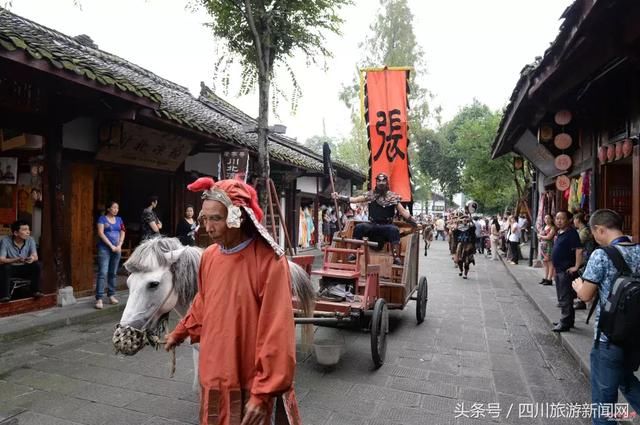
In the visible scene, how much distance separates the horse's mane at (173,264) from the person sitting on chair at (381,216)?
3.30 metres

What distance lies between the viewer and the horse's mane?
116 inches

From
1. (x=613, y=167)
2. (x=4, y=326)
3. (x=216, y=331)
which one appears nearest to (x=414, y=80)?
(x=613, y=167)

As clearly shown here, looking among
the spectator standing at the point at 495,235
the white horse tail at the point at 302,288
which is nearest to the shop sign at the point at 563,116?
the white horse tail at the point at 302,288

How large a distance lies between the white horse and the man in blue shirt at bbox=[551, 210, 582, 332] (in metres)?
5.13

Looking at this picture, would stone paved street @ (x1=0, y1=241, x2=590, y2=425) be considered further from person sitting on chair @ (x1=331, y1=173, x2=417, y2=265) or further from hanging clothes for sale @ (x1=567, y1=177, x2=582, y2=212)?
hanging clothes for sale @ (x1=567, y1=177, x2=582, y2=212)

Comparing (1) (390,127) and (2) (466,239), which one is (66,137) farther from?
(2) (466,239)

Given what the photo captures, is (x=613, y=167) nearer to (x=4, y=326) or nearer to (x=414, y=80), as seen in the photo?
(x=4, y=326)

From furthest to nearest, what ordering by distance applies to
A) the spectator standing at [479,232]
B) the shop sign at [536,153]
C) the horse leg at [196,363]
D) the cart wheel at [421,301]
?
the spectator standing at [479,232]
the shop sign at [536,153]
the cart wheel at [421,301]
the horse leg at [196,363]

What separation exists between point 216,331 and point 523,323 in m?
6.49

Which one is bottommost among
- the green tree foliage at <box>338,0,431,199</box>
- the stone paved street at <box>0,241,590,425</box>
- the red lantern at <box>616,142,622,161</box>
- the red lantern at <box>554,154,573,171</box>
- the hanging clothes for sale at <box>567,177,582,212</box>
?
the stone paved street at <box>0,241,590,425</box>

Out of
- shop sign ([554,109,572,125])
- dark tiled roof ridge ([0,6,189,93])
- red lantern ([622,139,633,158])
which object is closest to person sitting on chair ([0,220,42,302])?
dark tiled roof ridge ([0,6,189,93])

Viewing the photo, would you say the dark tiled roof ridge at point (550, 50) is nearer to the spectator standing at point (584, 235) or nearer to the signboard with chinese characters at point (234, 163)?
the spectator standing at point (584, 235)

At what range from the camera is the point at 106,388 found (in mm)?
4172

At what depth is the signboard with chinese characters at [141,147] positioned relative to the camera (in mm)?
7793
